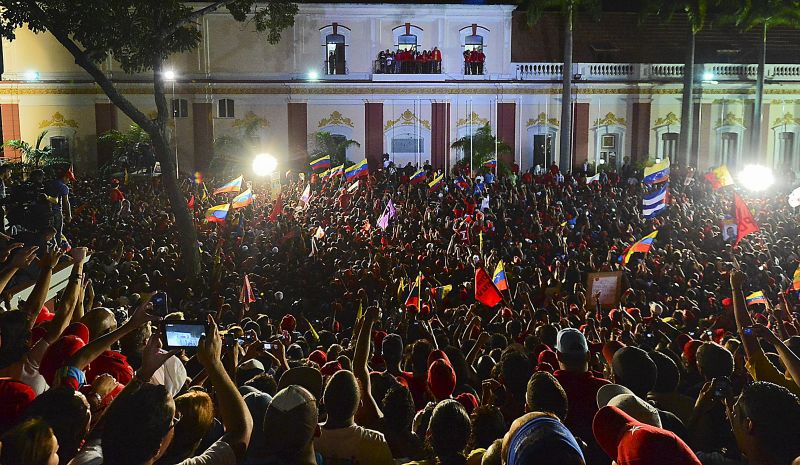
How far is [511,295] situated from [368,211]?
25.7 ft

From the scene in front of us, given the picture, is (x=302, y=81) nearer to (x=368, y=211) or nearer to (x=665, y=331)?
(x=368, y=211)

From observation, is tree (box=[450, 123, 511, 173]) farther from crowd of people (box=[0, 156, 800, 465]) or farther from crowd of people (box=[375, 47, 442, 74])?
crowd of people (box=[0, 156, 800, 465])

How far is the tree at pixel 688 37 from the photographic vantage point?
93.7ft

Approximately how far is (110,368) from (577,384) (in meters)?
2.85

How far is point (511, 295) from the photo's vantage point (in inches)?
465

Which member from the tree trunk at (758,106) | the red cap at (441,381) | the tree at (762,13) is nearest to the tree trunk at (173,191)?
the red cap at (441,381)

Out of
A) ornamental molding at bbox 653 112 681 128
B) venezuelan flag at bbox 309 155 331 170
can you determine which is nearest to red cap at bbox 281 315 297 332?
venezuelan flag at bbox 309 155 331 170

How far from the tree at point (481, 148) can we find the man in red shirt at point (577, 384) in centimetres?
2623

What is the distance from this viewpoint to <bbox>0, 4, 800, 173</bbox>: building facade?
105 feet

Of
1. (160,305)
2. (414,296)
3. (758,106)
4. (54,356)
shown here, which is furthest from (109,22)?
(758,106)

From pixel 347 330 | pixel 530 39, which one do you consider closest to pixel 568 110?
pixel 530 39

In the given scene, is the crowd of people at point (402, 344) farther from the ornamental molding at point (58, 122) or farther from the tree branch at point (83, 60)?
the ornamental molding at point (58, 122)

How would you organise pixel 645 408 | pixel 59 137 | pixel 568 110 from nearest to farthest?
pixel 645 408, pixel 568 110, pixel 59 137

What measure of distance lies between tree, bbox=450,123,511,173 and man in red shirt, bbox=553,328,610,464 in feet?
86.1
